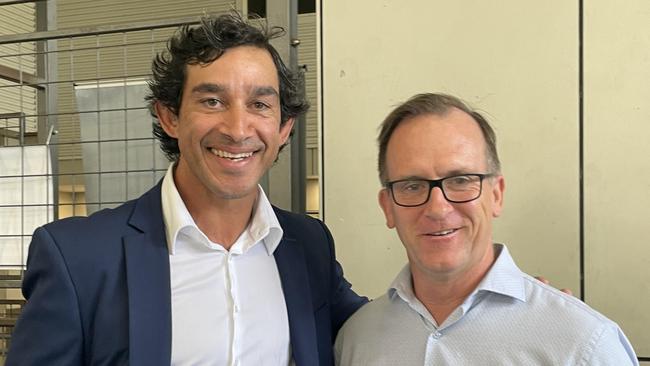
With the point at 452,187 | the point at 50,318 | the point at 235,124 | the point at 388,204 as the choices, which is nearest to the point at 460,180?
the point at 452,187

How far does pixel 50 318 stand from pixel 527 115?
51.0 inches

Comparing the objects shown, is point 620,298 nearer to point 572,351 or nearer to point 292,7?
point 572,351

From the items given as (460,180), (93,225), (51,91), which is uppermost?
(51,91)

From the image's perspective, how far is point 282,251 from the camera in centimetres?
160

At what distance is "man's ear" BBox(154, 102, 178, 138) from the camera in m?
1.55

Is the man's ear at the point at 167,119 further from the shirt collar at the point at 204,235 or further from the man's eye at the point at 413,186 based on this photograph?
the man's eye at the point at 413,186

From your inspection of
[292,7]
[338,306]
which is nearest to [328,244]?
[338,306]

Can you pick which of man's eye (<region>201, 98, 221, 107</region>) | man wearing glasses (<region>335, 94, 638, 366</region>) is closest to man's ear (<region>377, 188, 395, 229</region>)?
man wearing glasses (<region>335, 94, 638, 366</region>)

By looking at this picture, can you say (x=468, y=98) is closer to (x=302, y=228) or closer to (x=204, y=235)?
(x=302, y=228)

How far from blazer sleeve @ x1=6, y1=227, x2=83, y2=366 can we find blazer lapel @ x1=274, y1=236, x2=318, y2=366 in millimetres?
479

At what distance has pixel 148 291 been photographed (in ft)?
4.46

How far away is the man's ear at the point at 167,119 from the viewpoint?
155 cm

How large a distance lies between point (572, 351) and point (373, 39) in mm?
1066

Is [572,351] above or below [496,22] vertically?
below
